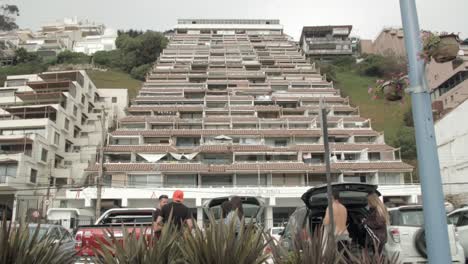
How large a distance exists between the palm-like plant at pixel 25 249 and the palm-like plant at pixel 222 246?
1720 mm

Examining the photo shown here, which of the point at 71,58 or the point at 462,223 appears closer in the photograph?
the point at 462,223

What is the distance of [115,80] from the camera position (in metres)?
121

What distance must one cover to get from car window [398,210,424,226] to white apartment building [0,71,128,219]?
35354 mm

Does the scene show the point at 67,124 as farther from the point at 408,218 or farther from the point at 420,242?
the point at 420,242

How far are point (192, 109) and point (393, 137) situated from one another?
3356cm

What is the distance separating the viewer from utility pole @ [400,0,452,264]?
4.03 m

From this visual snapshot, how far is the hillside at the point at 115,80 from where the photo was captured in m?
115

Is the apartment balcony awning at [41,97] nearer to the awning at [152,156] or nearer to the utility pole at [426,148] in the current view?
the awning at [152,156]

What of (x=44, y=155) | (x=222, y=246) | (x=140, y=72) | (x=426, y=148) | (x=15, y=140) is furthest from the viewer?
(x=140, y=72)

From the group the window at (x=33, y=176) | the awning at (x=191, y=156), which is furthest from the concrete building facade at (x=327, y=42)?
the window at (x=33, y=176)

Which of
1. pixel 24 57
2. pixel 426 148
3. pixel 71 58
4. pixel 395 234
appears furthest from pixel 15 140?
pixel 71 58

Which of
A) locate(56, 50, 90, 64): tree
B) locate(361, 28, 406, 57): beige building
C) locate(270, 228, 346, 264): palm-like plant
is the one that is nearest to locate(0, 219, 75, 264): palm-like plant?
locate(270, 228, 346, 264): palm-like plant

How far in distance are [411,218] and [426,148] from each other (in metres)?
6.59

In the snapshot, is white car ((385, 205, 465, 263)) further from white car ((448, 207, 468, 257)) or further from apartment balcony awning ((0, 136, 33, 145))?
Answer: apartment balcony awning ((0, 136, 33, 145))
